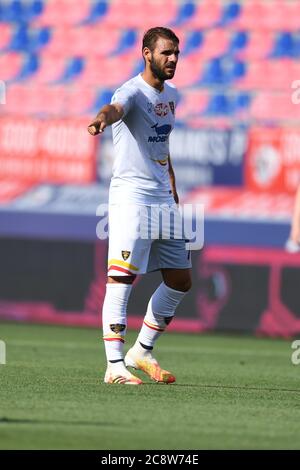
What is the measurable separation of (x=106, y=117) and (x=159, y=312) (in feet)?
5.42

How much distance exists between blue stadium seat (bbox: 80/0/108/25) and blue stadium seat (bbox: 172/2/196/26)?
Answer: 1388 millimetres

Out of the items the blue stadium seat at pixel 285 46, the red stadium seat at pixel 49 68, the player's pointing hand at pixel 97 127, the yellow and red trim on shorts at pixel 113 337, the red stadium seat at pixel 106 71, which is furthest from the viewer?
the red stadium seat at pixel 49 68

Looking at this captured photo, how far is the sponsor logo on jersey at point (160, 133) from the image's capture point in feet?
24.4

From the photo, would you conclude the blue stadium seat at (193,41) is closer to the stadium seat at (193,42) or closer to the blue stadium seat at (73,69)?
the stadium seat at (193,42)

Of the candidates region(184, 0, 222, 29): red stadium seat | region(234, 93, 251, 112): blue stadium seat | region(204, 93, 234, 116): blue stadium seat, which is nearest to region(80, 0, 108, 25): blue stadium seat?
region(184, 0, 222, 29): red stadium seat

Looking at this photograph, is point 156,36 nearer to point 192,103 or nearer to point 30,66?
point 192,103

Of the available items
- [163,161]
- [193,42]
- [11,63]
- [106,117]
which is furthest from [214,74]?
[106,117]

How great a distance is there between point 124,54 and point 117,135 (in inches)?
484

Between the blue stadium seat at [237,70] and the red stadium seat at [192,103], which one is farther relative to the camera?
the blue stadium seat at [237,70]

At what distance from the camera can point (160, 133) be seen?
7.46 metres

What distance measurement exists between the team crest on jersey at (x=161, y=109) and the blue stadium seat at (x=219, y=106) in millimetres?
10631

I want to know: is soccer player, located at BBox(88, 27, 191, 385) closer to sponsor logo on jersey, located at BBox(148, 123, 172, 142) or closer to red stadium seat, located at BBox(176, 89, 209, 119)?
sponsor logo on jersey, located at BBox(148, 123, 172, 142)

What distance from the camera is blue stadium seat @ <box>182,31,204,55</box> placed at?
19391mm

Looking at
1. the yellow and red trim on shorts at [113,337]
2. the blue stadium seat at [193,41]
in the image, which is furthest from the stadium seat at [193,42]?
the yellow and red trim on shorts at [113,337]
